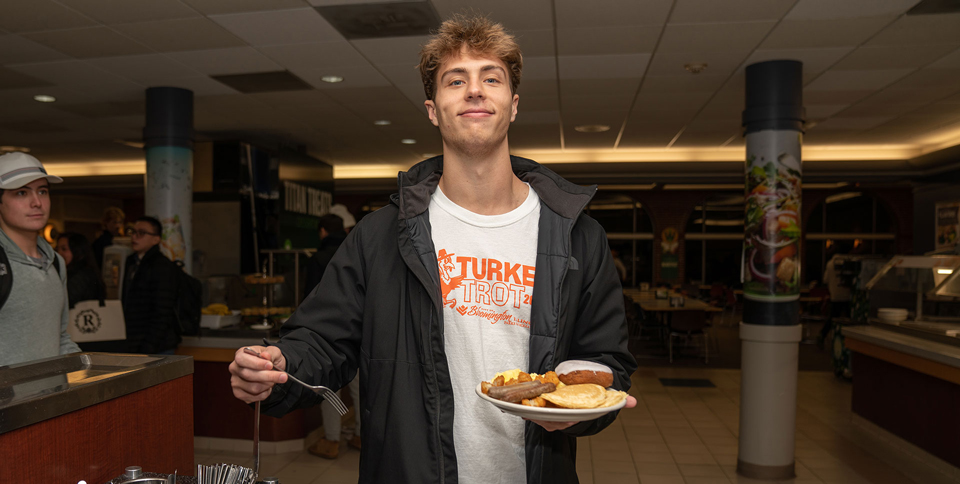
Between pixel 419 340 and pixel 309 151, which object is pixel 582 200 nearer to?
pixel 419 340

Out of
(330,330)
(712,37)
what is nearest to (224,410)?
(330,330)

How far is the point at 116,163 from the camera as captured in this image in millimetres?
11180

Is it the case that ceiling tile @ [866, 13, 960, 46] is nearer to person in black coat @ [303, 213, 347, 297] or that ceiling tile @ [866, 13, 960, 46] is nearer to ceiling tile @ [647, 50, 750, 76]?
ceiling tile @ [647, 50, 750, 76]

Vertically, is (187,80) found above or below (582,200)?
above

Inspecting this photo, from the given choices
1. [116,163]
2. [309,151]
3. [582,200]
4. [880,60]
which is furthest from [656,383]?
[116,163]

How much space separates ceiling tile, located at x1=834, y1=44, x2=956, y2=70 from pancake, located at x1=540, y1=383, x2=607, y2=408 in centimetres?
443

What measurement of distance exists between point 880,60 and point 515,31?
286cm

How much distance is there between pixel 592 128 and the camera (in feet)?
26.0

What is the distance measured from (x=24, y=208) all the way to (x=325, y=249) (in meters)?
2.39

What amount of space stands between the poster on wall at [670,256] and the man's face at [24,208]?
1340 cm

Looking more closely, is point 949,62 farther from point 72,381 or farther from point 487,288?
point 72,381

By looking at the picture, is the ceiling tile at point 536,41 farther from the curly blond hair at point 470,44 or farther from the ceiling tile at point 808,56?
the curly blond hair at point 470,44

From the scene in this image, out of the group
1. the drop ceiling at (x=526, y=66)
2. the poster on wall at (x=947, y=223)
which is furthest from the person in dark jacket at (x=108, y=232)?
the poster on wall at (x=947, y=223)

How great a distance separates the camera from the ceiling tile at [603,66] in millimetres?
4805
